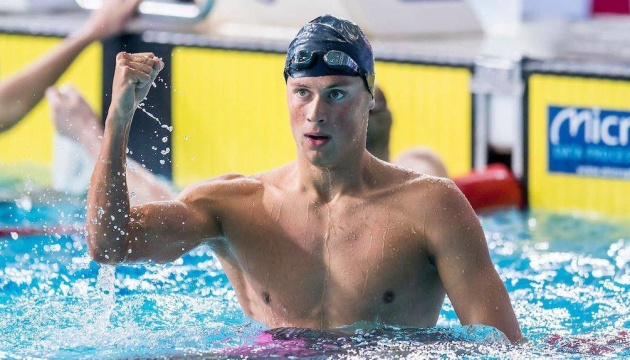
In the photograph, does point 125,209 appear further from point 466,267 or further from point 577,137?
point 577,137

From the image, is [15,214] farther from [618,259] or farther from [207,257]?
[618,259]

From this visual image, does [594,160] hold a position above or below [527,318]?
above

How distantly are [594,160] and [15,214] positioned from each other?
2377 mm

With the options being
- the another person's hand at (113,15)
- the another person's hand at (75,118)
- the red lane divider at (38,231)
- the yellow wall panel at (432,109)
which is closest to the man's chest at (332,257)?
the another person's hand at (75,118)

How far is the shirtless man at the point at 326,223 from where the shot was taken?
279 cm

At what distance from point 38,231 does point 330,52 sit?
2.47m

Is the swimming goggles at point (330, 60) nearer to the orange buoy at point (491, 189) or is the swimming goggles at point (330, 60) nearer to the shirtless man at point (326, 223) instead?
the shirtless man at point (326, 223)

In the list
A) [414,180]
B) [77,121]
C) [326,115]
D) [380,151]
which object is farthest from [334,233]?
[77,121]

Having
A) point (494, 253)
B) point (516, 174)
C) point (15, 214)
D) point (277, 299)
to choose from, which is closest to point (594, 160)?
point (516, 174)

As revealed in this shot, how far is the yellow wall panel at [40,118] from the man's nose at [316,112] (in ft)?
11.7

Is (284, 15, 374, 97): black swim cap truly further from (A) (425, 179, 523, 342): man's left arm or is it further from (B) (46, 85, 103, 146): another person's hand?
(B) (46, 85, 103, 146): another person's hand

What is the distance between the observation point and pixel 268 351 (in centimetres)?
286

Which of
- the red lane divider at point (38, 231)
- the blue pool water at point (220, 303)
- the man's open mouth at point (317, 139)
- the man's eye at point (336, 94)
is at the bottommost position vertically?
the blue pool water at point (220, 303)

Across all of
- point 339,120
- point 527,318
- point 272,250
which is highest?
point 339,120
